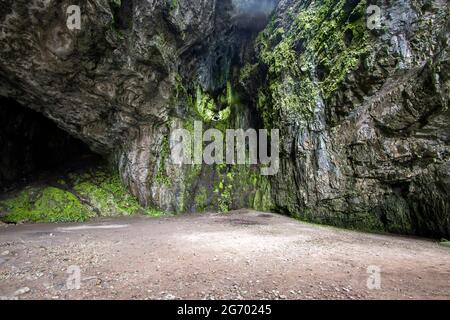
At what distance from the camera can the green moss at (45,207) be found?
41.8 feet

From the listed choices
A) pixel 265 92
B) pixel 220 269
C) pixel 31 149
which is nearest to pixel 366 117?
pixel 265 92

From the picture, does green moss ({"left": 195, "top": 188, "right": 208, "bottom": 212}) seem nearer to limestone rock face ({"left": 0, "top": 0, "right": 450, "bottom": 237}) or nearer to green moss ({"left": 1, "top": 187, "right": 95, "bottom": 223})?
limestone rock face ({"left": 0, "top": 0, "right": 450, "bottom": 237})

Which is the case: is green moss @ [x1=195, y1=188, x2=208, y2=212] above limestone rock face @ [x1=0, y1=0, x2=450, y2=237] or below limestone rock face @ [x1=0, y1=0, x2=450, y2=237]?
below

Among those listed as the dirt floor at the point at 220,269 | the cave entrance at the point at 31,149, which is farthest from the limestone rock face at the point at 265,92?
the dirt floor at the point at 220,269

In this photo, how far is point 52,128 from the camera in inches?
733

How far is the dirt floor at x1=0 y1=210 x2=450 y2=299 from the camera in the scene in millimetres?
3742

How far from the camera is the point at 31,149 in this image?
56.8 feet

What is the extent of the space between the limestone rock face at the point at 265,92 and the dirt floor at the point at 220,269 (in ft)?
12.7

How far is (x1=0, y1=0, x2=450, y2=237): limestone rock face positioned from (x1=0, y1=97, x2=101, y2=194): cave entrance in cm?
232

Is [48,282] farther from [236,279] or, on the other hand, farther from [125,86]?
[125,86]

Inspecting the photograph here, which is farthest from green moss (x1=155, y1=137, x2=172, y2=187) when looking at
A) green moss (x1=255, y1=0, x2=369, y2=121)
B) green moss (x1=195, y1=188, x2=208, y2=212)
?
green moss (x1=255, y1=0, x2=369, y2=121)

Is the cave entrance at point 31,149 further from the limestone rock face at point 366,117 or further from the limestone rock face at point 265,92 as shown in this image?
the limestone rock face at point 366,117

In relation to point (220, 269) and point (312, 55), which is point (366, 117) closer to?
point (312, 55)
